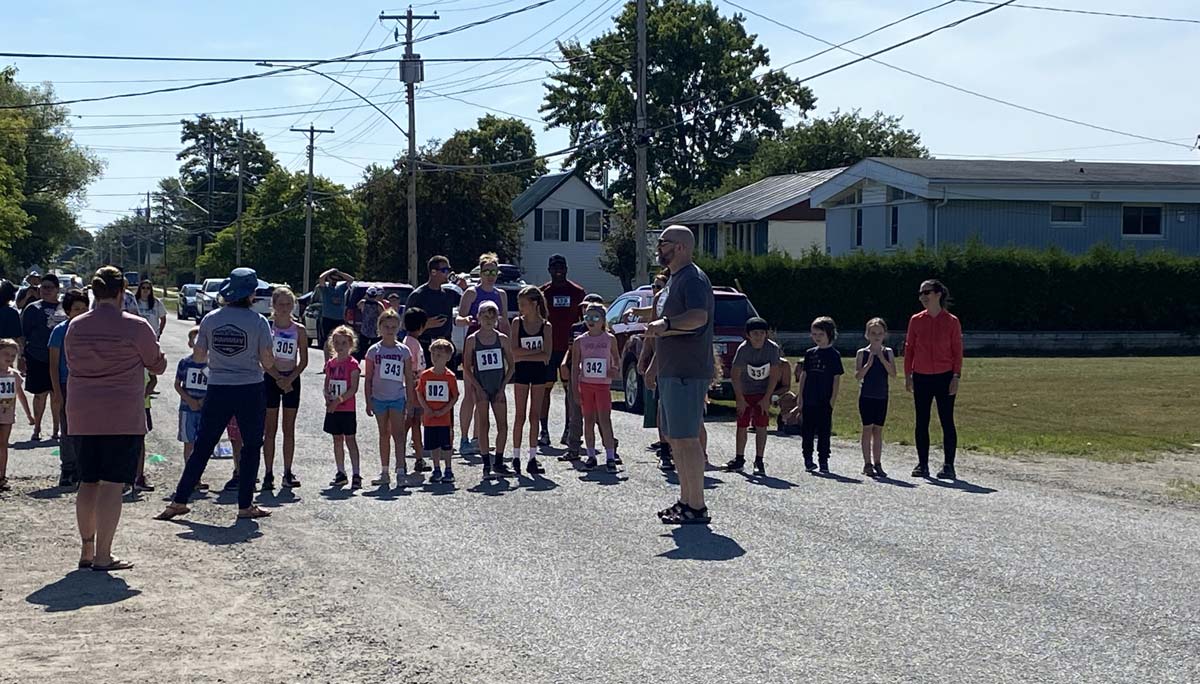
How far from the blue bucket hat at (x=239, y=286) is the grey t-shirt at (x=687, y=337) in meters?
3.13

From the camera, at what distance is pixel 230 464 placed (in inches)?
566

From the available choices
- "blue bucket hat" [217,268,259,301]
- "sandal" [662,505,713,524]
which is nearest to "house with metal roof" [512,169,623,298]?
"blue bucket hat" [217,268,259,301]

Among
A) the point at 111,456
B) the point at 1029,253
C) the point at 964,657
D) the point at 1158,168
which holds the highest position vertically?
the point at 1158,168

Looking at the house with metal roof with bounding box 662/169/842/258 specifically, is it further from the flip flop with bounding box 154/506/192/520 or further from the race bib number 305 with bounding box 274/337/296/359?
the flip flop with bounding box 154/506/192/520

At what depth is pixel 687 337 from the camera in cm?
1048

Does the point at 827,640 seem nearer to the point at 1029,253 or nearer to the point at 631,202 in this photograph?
the point at 1029,253

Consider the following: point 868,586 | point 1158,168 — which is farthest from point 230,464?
point 1158,168

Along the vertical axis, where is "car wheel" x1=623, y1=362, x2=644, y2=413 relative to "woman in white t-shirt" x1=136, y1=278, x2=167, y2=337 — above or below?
below

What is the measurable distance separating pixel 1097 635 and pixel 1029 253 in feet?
117

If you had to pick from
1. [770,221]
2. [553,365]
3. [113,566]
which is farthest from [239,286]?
[770,221]

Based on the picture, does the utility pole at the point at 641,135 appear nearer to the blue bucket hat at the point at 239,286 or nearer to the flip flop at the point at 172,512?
the blue bucket hat at the point at 239,286

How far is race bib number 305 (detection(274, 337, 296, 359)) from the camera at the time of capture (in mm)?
12273

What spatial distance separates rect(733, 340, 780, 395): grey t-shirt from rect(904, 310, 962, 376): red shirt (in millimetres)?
1382

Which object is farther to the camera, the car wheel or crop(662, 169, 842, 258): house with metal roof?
crop(662, 169, 842, 258): house with metal roof
